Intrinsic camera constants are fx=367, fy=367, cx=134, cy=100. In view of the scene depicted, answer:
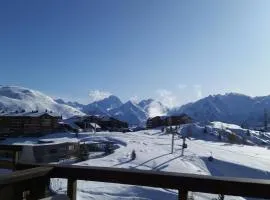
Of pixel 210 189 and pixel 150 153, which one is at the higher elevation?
pixel 210 189

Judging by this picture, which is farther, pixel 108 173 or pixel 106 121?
pixel 106 121

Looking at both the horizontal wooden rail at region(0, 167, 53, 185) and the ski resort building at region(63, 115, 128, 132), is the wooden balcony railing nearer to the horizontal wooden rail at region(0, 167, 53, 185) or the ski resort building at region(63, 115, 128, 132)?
the horizontal wooden rail at region(0, 167, 53, 185)

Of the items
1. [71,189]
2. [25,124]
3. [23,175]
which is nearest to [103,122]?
[25,124]

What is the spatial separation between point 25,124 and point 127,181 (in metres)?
85.9

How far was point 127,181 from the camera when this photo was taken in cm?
419

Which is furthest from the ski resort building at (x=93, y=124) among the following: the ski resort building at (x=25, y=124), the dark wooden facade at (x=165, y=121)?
the dark wooden facade at (x=165, y=121)

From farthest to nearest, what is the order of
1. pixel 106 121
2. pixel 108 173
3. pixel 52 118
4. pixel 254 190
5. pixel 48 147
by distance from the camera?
pixel 106 121, pixel 52 118, pixel 48 147, pixel 108 173, pixel 254 190

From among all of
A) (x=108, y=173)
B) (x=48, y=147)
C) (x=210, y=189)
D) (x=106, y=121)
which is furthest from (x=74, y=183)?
(x=106, y=121)

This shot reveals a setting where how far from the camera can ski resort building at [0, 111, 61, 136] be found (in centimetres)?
8406

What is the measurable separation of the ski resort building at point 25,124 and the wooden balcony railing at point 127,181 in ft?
266

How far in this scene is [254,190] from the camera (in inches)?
141

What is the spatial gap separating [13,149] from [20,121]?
8373 centimetres

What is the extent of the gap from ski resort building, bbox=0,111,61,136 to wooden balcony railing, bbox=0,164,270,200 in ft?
266

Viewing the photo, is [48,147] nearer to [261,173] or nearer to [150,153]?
[150,153]
